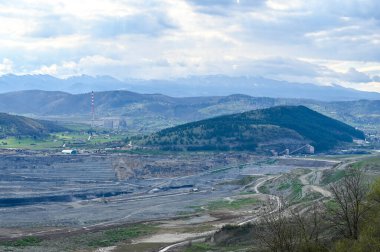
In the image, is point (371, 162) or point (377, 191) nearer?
point (377, 191)

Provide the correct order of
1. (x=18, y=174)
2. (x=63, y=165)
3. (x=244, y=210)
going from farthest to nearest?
1. (x=63, y=165)
2. (x=18, y=174)
3. (x=244, y=210)

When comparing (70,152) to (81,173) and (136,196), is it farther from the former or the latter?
(136,196)

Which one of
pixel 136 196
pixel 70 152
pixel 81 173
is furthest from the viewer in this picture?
pixel 70 152

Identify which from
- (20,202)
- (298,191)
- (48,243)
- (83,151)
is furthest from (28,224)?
(83,151)

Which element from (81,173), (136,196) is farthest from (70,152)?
(136,196)

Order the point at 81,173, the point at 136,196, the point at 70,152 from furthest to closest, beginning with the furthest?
the point at 70,152, the point at 81,173, the point at 136,196

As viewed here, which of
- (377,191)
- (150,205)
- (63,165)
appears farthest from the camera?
(63,165)

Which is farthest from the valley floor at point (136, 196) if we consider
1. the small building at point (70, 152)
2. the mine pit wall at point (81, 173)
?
the small building at point (70, 152)

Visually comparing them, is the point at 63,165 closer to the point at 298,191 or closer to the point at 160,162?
the point at 160,162

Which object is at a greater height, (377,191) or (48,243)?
(377,191)

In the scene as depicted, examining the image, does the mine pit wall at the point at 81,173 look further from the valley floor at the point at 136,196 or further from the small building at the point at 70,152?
the small building at the point at 70,152

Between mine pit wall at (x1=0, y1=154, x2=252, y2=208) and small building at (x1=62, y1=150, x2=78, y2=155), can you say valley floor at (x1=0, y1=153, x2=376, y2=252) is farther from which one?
small building at (x1=62, y1=150, x2=78, y2=155)
